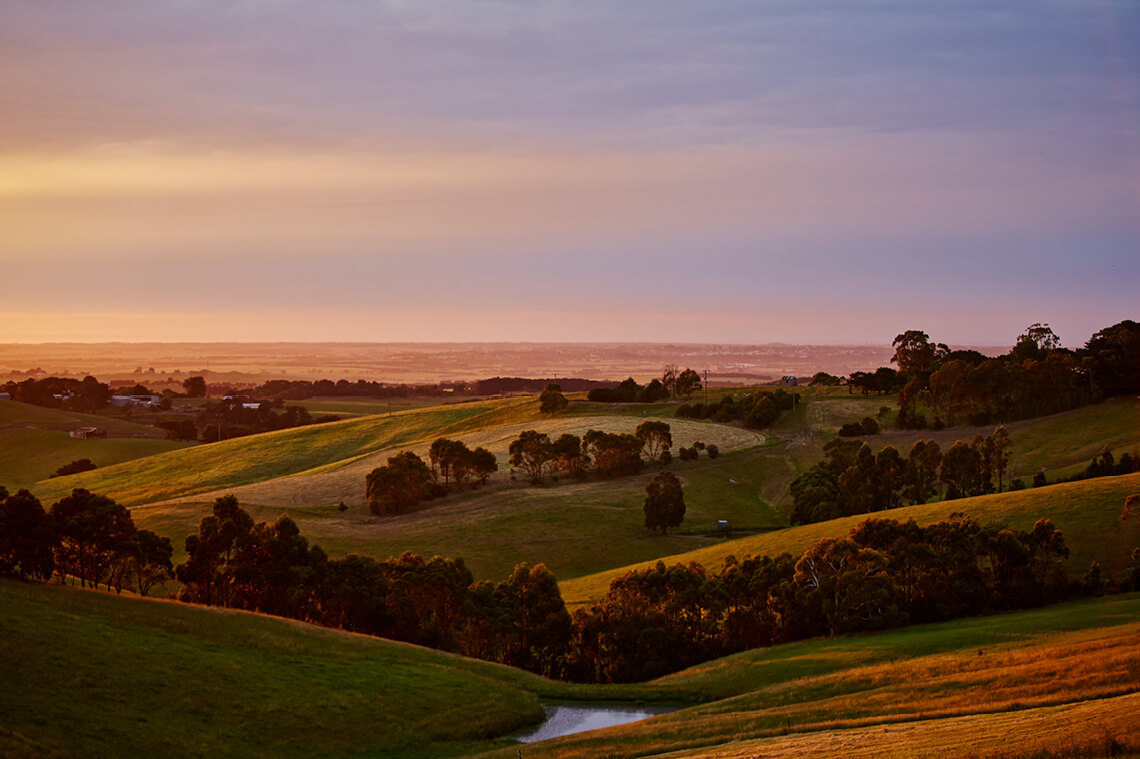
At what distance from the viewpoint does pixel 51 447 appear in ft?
555

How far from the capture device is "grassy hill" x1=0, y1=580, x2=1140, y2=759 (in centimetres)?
2589

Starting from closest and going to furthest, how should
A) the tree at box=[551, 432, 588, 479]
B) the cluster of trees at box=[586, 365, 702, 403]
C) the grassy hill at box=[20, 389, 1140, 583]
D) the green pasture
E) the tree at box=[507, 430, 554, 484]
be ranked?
the grassy hill at box=[20, 389, 1140, 583] → the tree at box=[507, 430, 554, 484] → the tree at box=[551, 432, 588, 479] → the green pasture → the cluster of trees at box=[586, 365, 702, 403]

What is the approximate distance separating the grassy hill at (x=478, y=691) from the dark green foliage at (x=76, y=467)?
12389 cm

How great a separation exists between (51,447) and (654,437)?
115230 mm

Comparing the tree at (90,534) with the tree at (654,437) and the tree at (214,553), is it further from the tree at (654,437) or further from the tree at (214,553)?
the tree at (654,437)

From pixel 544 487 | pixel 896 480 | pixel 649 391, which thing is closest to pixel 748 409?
pixel 649 391

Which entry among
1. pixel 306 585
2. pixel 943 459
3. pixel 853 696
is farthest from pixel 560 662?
pixel 943 459

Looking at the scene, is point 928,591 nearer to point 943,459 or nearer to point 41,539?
point 943,459

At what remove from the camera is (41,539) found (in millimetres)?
49156

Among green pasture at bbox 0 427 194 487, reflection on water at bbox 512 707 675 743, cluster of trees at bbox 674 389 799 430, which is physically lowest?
reflection on water at bbox 512 707 675 743

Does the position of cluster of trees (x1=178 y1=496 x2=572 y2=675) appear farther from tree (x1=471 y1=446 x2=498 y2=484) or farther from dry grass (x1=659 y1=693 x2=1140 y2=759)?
tree (x1=471 y1=446 x2=498 y2=484)

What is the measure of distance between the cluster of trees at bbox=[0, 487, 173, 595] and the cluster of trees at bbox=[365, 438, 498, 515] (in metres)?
45.1

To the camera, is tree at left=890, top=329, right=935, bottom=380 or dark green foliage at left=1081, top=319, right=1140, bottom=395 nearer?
dark green foliage at left=1081, top=319, right=1140, bottom=395

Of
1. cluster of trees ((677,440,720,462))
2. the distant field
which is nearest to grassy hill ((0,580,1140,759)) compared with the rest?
the distant field
